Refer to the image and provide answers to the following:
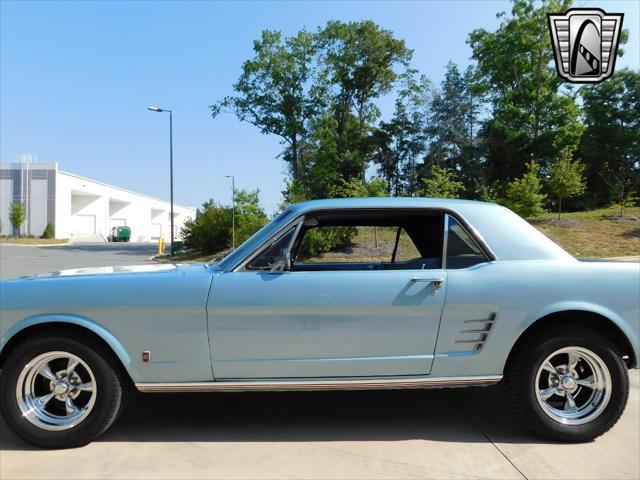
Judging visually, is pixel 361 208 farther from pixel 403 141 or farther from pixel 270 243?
pixel 403 141

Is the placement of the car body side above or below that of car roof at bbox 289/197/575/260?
below

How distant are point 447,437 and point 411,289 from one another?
1.04m

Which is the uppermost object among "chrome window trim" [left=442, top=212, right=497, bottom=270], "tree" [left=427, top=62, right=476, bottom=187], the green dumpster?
"tree" [left=427, top=62, right=476, bottom=187]

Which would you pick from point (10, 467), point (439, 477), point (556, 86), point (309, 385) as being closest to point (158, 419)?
point (10, 467)

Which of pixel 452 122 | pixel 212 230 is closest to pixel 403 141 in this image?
pixel 452 122

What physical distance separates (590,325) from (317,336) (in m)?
1.87

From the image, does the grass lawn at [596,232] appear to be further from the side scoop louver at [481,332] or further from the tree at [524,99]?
the side scoop louver at [481,332]

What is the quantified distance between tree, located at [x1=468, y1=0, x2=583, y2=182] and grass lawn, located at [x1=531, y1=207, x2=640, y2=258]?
41.1 feet

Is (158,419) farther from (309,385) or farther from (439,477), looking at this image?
(439,477)

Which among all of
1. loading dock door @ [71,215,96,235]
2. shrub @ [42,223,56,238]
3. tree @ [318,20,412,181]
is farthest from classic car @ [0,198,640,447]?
loading dock door @ [71,215,96,235]

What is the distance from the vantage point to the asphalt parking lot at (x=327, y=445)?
8.80ft

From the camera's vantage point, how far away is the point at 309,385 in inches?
118

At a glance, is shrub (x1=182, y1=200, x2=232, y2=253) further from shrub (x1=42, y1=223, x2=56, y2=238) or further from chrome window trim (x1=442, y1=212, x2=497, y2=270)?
shrub (x1=42, y1=223, x2=56, y2=238)

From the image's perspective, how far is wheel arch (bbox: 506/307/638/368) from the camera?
3.09 metres
